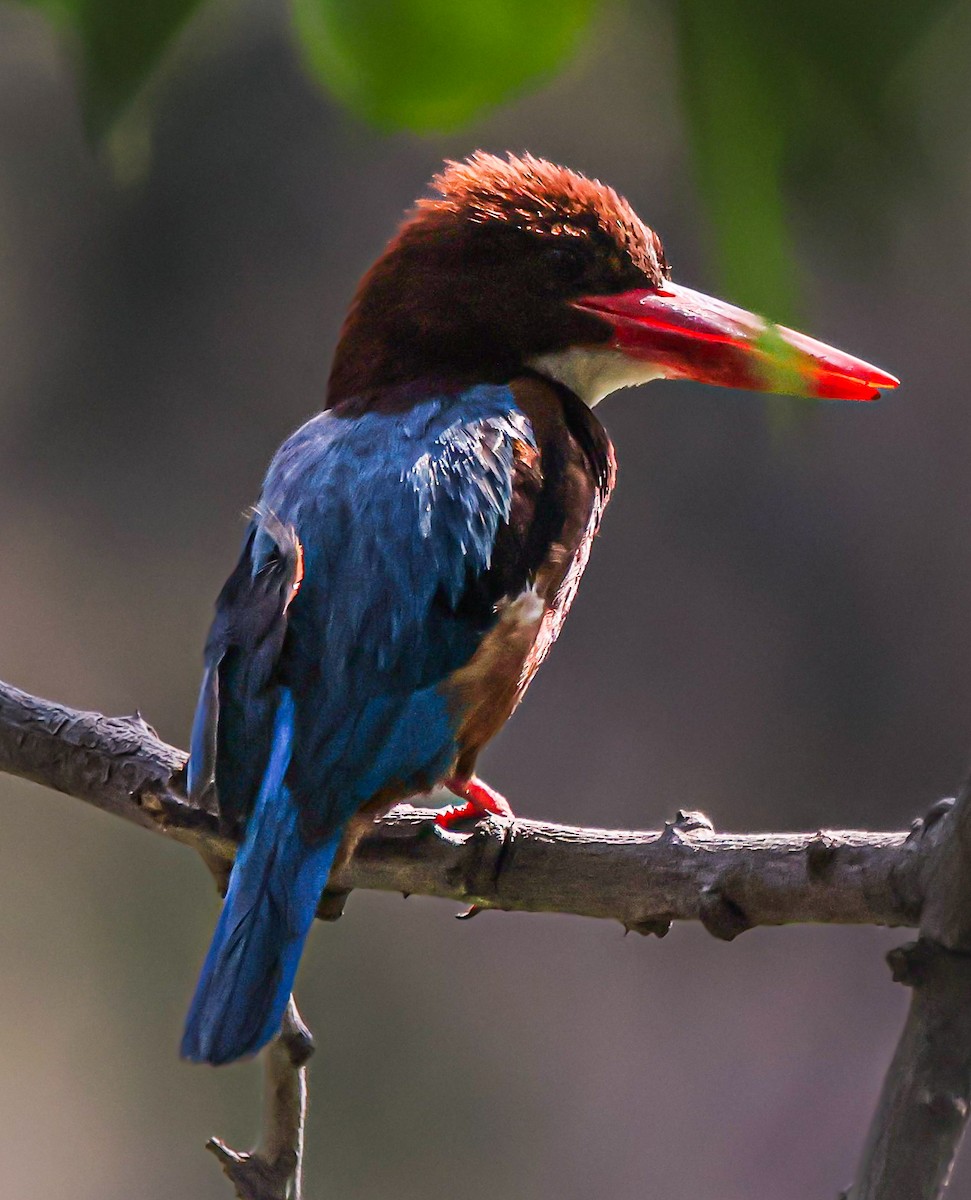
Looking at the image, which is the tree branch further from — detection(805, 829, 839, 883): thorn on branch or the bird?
the bird

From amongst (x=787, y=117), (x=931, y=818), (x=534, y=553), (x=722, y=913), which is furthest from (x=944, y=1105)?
(x=534, y=553)

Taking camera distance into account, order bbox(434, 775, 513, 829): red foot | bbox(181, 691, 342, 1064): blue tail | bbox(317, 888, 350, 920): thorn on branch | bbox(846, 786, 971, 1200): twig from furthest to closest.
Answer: bbox(434, 775, 513, 829): red foot → bbox(317, 888, 350, 920): thorn on branch → bbox(181, 691, 342, 1064): blue tail → bbox(846, 786, 971, 1200): twig

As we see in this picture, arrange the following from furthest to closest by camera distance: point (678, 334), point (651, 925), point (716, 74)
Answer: point (678, 334), point (651, 925), point (716, 74)

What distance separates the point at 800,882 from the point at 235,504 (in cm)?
316

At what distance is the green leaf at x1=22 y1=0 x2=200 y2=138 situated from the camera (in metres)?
0.27

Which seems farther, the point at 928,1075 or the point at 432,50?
the point at 928,1075

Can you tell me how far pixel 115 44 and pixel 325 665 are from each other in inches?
40.4

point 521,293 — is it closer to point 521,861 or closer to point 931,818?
point 521,861

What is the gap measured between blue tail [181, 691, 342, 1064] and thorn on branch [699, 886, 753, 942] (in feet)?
1.02

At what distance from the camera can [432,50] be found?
29 cm

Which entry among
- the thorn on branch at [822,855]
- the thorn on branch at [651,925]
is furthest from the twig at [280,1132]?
the thorn on branch at [822,855]

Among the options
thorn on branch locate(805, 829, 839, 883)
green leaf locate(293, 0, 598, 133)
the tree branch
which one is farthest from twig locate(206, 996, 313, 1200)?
green leaf locate(293, 0, 598, 133)

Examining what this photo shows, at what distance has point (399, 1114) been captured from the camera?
3717mm

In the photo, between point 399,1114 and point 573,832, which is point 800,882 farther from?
point 399,1114
